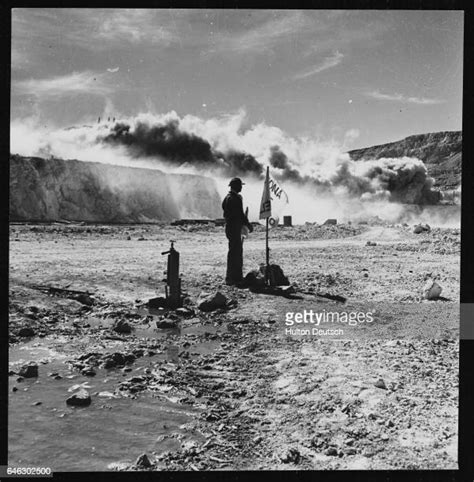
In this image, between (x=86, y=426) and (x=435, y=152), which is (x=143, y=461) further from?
(x=435, y=152)

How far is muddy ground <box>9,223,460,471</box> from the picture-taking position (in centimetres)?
338

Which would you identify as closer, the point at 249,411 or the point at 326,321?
the point at 249,411

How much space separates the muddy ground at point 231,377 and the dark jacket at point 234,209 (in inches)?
34.7

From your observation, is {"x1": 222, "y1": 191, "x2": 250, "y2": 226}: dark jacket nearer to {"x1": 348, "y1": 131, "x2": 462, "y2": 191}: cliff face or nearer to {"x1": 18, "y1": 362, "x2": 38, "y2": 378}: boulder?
{"x1": 348, "y1": 131, "x2": 462, "y2": 191}: cliff face

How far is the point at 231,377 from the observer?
4074mm

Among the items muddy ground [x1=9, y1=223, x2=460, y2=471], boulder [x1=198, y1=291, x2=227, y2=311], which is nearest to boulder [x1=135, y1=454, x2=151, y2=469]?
muddy ground [x1=9, y1=223, x2=460, y2=471]

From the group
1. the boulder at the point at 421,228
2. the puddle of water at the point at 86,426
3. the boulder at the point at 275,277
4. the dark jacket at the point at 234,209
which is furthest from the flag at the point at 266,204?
the boulder at the point at 421,228

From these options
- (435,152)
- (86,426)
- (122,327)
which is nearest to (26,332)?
(122,327)

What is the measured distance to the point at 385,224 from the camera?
499 inches

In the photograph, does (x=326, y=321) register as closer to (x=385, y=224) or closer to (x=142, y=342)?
(x=142, y=342)

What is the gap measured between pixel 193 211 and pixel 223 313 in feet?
11.5

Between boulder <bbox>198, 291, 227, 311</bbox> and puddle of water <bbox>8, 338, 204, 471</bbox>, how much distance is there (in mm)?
1724
